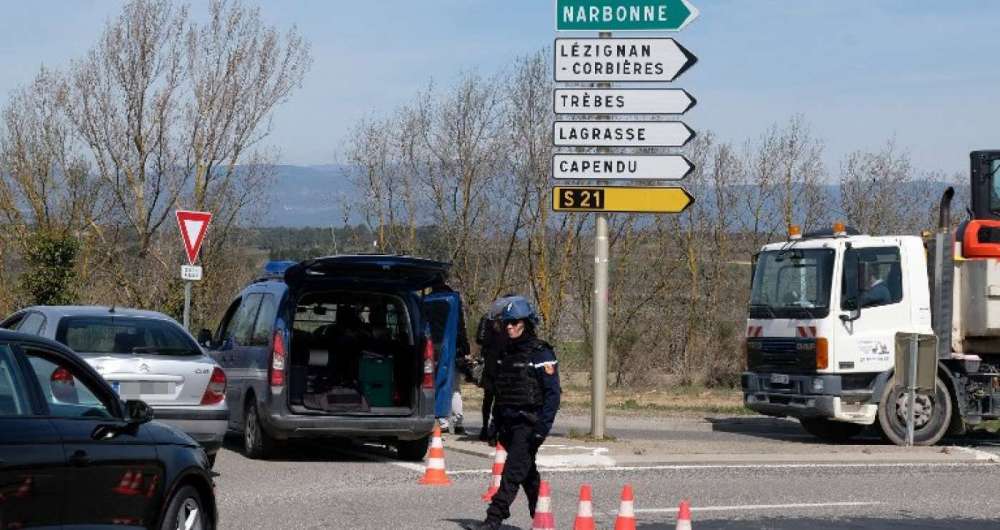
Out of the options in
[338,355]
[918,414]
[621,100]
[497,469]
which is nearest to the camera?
[497,469]

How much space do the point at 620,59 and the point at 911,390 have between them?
577 cm

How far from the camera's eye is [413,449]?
16.2m

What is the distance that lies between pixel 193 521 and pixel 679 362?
30.7m

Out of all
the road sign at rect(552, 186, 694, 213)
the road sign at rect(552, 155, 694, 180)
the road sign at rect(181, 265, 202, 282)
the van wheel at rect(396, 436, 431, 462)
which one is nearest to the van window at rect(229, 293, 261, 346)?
the van wheel at rect(396, 436, 431, 462)

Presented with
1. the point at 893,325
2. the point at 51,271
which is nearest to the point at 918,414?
the point at 893,325

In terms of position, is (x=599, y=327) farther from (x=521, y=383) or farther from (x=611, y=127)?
(x=521, y=383)

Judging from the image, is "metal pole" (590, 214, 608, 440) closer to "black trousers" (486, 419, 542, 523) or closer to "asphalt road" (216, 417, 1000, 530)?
"asphalt road" (216, 417, 1000, 530)

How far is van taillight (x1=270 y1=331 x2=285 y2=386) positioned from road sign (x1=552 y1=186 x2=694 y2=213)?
4099 millimetres

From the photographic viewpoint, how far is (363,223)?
137 feet

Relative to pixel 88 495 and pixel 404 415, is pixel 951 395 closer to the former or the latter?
pixel 404 415

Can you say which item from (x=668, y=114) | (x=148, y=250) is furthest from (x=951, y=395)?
(x=148, y=250)

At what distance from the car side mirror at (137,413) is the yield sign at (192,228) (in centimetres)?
1371

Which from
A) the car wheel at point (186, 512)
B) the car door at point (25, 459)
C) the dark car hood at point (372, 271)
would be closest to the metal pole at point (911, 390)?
the dark car hood at point (372, 271)

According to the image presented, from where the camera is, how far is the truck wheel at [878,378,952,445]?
19797 millimetres
